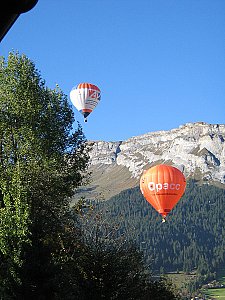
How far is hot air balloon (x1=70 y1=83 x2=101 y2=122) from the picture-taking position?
4162 cm

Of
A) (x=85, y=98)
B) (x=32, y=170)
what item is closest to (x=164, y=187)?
(x=85, y=98)

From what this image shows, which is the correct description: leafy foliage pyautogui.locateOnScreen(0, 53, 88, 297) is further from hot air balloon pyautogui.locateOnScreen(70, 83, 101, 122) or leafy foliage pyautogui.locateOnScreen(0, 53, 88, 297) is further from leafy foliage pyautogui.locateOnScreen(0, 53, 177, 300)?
hot air balloon pyautogui.locateOnScreen(70, 83, 101, 122)

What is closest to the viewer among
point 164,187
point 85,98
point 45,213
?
point 45,213

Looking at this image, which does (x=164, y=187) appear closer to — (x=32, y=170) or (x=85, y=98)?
(x=85, y=98)

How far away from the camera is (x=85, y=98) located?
41812mm

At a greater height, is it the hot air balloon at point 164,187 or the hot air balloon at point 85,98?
the hot air balloon at point 85,98

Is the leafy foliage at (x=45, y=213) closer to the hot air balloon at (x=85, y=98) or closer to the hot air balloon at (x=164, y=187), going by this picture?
the hot air balloon at (x=164, y=187)

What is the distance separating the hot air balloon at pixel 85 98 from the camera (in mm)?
41625

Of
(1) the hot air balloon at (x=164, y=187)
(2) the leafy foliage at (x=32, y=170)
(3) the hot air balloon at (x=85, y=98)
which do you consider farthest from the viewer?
(3) the hot air balloon at (x=85, y=98)

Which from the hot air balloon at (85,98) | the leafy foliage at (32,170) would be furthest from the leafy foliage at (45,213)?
the hot air balloon at (85,98)

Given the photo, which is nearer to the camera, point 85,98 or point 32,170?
point 32,170

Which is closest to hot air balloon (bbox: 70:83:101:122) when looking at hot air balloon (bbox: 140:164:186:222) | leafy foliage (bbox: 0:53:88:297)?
hot air balloon (bbox: 140:164:186:222)

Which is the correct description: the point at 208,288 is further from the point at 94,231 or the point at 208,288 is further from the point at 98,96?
the point at 94,231

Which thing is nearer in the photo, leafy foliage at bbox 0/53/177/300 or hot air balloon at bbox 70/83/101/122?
leafy foliage at bbox 0/53/177/300
